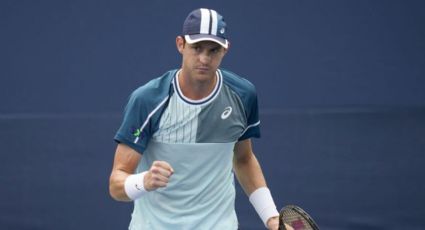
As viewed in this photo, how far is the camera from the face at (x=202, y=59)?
2.70 m

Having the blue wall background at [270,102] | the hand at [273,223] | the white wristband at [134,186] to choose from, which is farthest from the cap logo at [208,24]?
the blue wall background at [270,102]

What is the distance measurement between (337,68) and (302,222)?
195cm

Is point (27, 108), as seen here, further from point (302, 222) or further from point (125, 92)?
point (302, 222)

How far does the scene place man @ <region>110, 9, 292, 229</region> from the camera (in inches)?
107

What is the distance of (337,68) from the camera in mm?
4605

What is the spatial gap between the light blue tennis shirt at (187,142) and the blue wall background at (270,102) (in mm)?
1631

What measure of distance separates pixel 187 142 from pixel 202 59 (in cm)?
30

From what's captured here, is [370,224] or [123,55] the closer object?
[370,224]

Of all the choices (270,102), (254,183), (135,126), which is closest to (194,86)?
(135,126)

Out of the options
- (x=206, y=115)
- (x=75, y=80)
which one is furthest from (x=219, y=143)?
(x=75, y=80)

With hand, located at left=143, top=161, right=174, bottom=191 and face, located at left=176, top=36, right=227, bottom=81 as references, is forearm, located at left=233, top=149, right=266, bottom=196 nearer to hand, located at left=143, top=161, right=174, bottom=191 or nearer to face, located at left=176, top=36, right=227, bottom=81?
face, located at left=176, top=36, right=227, bottom=81

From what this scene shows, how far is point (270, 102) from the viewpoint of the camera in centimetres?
461

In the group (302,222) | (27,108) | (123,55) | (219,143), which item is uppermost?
(123,55)

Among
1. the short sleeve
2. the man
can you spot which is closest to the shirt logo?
the man
